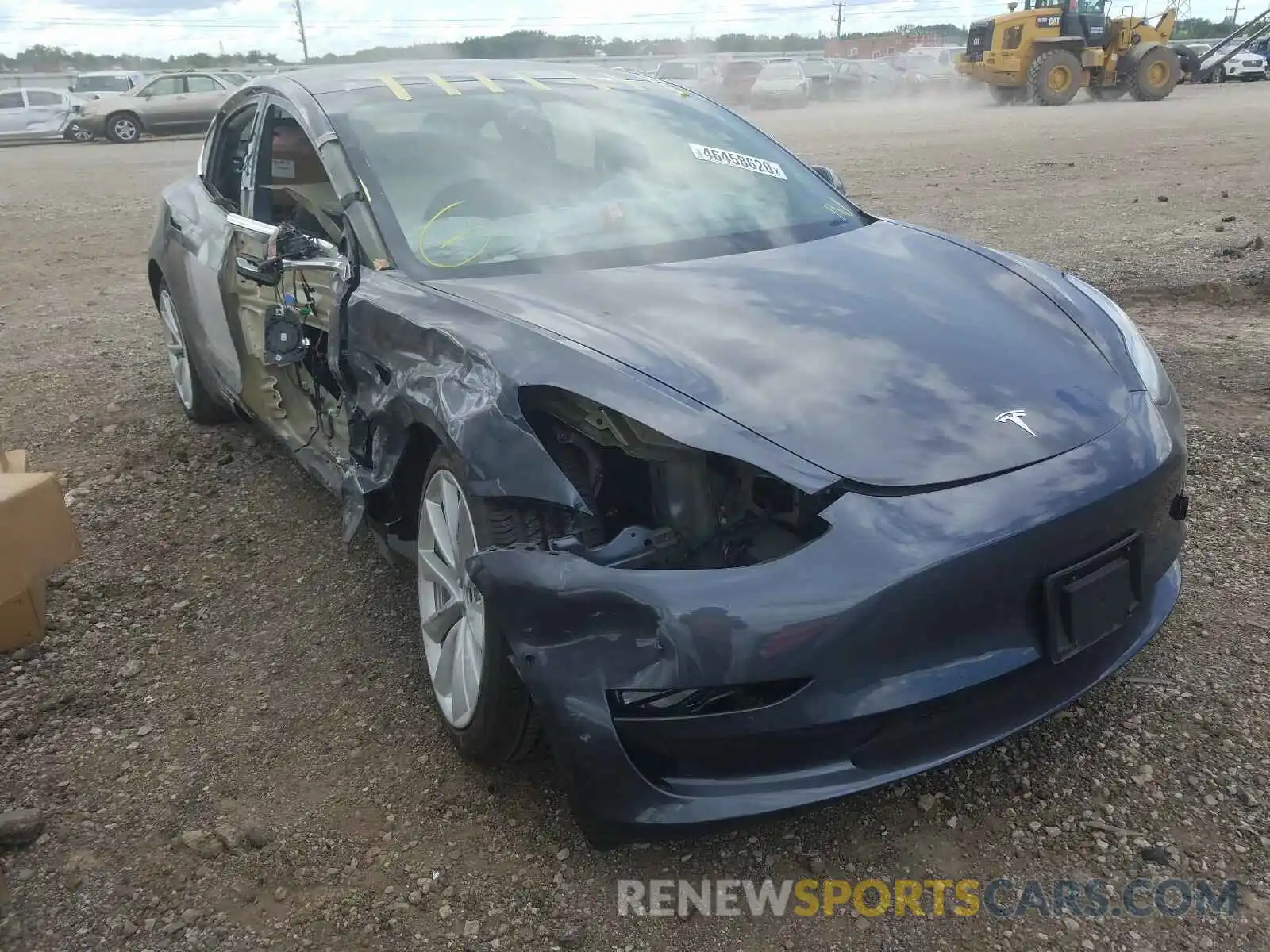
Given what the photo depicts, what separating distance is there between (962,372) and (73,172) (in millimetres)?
17084

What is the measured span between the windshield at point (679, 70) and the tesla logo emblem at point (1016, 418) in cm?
3043

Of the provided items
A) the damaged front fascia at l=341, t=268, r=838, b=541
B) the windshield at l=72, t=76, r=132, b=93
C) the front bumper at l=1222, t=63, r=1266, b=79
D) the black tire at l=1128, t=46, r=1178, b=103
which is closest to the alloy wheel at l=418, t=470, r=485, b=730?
the damaged front fascia at l=341, t=268, r=838, b=541

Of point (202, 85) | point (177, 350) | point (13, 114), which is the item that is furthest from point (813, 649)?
point (13, 114)

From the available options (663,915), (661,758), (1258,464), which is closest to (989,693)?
(661,758)

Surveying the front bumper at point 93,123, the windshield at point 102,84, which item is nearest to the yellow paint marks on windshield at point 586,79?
the front bumper at point 93,123

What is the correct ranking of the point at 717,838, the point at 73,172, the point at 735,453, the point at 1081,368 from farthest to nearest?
the point at 73,172 → the point at 1081,368 → the point at 717,838 → the point at 735,453

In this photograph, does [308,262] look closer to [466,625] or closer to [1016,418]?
[466,625]

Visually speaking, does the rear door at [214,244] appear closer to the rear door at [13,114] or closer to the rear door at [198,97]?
the rear door at [198,97]

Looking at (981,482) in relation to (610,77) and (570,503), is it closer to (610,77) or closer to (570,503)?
(570,503)

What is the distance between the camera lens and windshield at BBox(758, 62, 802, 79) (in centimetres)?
2866

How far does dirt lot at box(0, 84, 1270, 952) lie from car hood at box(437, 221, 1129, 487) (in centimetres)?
75

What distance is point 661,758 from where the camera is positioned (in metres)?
1.86

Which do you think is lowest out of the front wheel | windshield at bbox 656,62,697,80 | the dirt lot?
the dirt lot

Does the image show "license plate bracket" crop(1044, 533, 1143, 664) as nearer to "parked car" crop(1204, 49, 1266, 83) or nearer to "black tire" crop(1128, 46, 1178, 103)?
"black tire" crop(1128, 46, 1178, 103)
